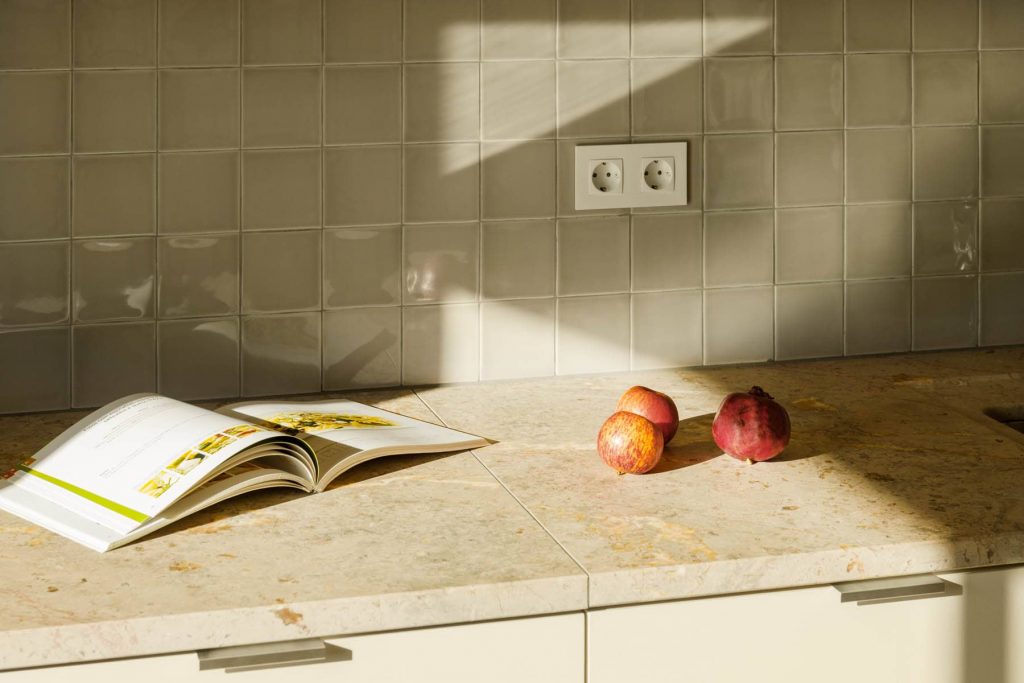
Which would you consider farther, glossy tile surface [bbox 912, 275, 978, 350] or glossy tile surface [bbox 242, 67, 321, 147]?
glossy tile surface [bbox 912, 275, 978, 350]

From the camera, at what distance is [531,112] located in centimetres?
184

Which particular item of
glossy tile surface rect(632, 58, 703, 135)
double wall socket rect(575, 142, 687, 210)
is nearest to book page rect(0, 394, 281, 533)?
double wall socket rect(575, 142, 687, 210)

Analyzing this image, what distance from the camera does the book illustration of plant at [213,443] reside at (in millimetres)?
1304

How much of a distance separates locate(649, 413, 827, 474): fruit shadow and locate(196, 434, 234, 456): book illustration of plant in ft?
1.62

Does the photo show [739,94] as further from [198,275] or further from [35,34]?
[35,34]

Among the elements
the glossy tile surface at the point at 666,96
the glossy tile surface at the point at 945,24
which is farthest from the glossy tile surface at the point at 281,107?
the glossy tile surface at the point at 945,24

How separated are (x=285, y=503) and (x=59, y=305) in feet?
1.90

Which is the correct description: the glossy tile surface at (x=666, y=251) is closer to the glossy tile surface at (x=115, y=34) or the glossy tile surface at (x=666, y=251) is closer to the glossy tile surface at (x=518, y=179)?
the glossy tile surface at (x=518, y=179)

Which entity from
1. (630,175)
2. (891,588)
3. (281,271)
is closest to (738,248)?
(630,175)

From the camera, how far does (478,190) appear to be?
6.03 ft

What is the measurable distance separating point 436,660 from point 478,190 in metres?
0.88

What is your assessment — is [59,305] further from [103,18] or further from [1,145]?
[103,18]

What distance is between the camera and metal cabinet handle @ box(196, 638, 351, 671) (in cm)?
108

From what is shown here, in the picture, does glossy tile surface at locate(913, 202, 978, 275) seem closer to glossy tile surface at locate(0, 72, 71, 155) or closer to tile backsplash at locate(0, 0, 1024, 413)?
tile backsplash at locate(0, 0, 1024, 413)
